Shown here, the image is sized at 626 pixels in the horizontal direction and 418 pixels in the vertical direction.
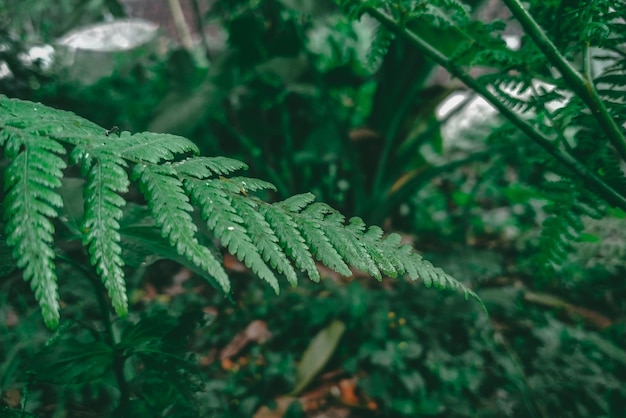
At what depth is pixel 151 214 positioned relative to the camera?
0.49m

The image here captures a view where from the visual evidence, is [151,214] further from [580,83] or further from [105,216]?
[580,83]

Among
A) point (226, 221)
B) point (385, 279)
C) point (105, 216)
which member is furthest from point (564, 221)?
point (385, 279)

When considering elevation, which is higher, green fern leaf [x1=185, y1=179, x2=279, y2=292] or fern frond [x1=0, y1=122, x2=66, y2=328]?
green fern leaf [x1=185, y1=179, x2=279, y2=292]

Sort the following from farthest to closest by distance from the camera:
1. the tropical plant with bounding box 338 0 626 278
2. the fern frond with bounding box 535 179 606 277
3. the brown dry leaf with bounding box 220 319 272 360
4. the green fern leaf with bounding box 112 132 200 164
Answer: the brown dry leaf with bounding box 220 319 272 360 < the fern frond with bounding box 535 179 606 277 < the tropical plant with bounding box 338 0 626 278 < the green fern leaf with bounding box 112 132 200 164

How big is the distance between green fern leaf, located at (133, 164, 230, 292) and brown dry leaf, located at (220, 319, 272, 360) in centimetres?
98

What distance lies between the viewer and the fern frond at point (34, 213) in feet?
1.25

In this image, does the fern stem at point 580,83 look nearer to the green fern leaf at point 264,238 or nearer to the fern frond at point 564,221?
the fern frond at point 564,221

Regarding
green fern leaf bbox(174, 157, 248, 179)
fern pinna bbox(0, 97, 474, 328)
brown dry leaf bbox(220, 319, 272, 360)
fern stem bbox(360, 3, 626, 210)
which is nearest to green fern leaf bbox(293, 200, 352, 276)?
fern pinna bbox(0, 97, 474, 328)

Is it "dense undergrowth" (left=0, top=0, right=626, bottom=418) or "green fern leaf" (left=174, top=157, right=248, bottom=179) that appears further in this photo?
"dense undergrowth" (left=0, top=0, right=626, bottom=418)

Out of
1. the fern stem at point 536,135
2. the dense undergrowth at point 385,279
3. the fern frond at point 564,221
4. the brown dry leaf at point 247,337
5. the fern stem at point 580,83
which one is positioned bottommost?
the brown dry leaf at point 247,337

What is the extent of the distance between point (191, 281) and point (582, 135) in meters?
1.44

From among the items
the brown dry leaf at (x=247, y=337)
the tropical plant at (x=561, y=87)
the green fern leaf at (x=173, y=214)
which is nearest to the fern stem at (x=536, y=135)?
the tropical plant at (x=561, y=87)

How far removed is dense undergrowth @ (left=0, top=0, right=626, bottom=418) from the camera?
0.67 m

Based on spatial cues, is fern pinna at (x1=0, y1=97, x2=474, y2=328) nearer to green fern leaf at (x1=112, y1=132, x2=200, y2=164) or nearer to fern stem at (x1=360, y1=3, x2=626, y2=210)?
green fern leaf at (x1=112, y1=132, x2=200, y2=164)
